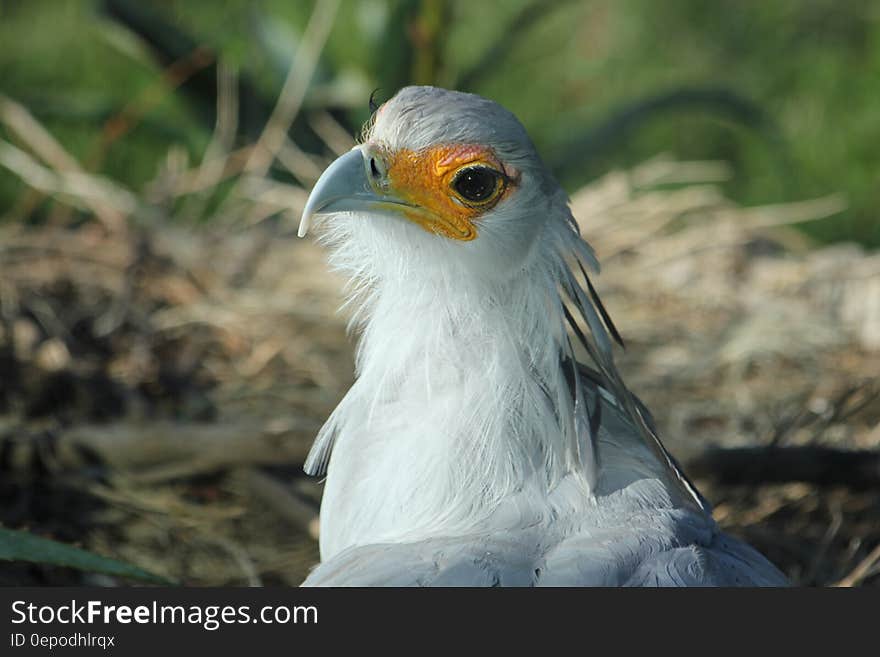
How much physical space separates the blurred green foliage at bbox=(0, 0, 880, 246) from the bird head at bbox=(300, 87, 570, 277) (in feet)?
7.01

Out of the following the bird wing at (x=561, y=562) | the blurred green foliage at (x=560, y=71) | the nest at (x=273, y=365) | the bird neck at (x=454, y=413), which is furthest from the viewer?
the blurred green foliage at (x=560, y=71)

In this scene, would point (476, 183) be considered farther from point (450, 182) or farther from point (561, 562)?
point (561, 562)

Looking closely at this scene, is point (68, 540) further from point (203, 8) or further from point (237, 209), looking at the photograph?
point (203, 8)

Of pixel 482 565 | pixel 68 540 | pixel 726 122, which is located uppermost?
pixel 726 122

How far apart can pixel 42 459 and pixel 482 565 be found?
1.38 meters

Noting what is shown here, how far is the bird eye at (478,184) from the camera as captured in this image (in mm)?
1877

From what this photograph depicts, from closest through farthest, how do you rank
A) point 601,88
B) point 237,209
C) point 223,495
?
point 223,495 < point 237,209 < point 601,88

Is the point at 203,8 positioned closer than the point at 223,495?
No

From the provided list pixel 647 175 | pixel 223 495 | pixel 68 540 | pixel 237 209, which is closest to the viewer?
pixel 68 540

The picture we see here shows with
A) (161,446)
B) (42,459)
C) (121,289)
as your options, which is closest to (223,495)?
(161,446)

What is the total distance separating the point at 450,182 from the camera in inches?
74.2

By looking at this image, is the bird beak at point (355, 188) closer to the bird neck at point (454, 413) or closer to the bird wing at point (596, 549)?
the bird neck at point (454, 413)

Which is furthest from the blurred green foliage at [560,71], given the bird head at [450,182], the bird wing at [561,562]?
the bird wing at [561,562]

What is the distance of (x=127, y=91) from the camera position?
4.82 metres
